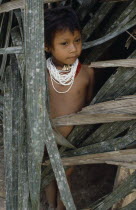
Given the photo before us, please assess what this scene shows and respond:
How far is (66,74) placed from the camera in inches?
72.0

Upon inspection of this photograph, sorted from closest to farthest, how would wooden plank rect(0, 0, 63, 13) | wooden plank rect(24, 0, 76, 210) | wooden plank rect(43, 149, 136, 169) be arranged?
wooden plank rect(24, 0, 76, 210), wooden plank rect(0, 0, 63, 13), wooden plank rect(43, 149, 136, 169)

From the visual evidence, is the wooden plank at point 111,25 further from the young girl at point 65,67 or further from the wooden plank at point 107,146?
the wooden plank at point 107,146

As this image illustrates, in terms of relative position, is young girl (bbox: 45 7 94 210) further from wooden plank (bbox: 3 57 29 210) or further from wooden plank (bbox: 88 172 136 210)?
wooden plank (bbox: 88 172 136 210)

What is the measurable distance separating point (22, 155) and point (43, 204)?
689mm

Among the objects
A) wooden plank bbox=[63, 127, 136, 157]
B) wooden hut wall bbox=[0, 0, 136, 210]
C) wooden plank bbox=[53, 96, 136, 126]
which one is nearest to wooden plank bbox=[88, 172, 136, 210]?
wooden hut wall bbox=[0, 0, 136, 210]

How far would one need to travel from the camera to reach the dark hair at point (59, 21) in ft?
5.56

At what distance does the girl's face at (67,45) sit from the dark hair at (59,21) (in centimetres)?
2

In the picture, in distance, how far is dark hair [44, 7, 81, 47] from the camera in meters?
1.70

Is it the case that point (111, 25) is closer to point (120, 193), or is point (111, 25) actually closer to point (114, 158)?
point (114, 158)

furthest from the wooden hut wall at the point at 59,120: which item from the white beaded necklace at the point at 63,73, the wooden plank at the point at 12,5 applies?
the white beaded necklace at the point at 63,73

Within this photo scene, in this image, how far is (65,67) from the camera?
71.7 inches

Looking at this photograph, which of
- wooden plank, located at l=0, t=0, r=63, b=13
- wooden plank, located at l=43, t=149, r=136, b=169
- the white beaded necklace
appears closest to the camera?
wooden plank, located at l=0, t=0, r=63, b=13

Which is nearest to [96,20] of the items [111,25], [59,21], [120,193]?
[111,25]

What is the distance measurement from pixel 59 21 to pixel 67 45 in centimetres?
10
